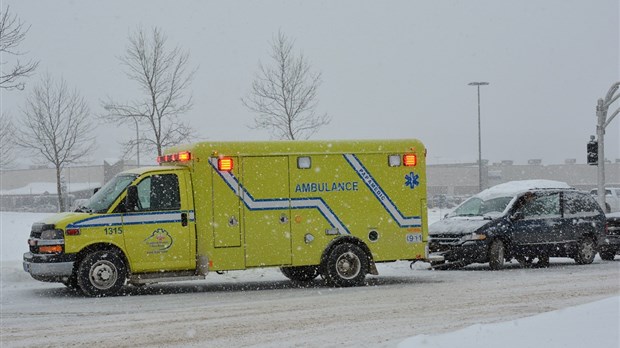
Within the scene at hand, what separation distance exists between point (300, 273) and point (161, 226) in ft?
11.1

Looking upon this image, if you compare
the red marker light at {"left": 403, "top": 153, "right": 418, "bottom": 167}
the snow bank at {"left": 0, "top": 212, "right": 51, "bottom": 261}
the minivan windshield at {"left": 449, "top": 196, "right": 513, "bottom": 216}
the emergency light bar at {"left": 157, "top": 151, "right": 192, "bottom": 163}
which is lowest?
the snow bank at {"left": 0, "top": 212, "right": 51, "bottom": 261}

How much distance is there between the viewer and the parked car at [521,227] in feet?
57.6

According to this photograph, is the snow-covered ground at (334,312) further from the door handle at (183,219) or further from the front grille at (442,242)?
the door handle at (183,219)

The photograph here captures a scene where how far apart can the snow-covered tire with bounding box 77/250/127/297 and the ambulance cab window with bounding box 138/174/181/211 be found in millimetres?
983

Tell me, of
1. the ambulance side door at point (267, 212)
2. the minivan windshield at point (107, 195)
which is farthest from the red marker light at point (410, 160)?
the minivan windshield at point (107, 195)

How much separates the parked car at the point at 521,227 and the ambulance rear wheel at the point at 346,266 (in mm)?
3502

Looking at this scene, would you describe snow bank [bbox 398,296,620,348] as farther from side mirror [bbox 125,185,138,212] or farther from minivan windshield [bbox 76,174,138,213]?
minivan windshield [bbox 76,174,138,213]

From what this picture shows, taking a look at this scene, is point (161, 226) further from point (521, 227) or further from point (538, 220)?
point (538, 220)

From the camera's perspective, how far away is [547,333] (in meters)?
8.09

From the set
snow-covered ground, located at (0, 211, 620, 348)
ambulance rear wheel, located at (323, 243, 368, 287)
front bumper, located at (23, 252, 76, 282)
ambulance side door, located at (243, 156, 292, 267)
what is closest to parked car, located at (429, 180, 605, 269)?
snow-covered ground, located at (0, 211, 620, 348)

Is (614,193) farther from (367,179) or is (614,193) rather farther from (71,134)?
(367,179)

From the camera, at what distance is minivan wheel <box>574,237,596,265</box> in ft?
62.5

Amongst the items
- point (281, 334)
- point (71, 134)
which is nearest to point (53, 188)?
point (71, 134)

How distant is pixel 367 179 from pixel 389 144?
807 millimetres
